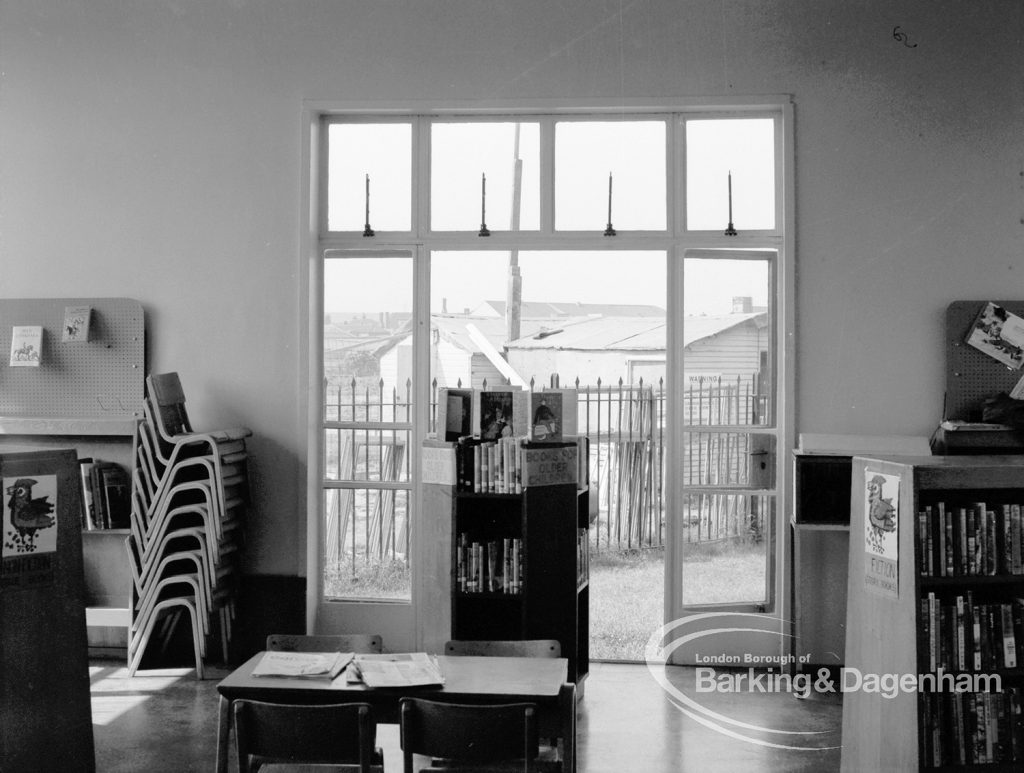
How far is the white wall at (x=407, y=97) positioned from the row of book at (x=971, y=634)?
7.72 ft

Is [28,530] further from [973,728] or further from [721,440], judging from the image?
[721,440]

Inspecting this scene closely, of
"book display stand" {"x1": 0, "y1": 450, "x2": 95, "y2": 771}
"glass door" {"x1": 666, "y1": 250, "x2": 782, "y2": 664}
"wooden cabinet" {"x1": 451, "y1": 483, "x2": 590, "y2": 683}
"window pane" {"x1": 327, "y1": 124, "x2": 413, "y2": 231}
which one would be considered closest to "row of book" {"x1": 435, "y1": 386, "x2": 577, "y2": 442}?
"wooden cabinet" {"x1": 451, "y1": 483, "x2": 590, "y2": 683}

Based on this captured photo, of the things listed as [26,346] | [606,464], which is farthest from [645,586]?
[26,346]

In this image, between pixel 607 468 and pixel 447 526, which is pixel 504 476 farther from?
pixel 607 468

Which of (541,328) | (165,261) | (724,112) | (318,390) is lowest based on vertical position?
(318,390)

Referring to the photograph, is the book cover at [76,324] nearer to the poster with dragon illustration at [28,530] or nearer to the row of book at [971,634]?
the poster with dragon illustration at [28,530]

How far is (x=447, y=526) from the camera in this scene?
5.09 metres

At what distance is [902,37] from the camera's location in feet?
19.3

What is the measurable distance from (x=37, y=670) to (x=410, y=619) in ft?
9.75

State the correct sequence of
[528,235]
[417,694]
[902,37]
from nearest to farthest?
[417,694] → [902,37] → [528,235]

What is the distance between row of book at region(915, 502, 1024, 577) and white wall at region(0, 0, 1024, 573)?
2276 mm

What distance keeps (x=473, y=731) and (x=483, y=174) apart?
4.04 metres

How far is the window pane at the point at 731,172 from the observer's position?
609 cm

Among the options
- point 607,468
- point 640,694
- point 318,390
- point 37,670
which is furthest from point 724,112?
point 37,670
